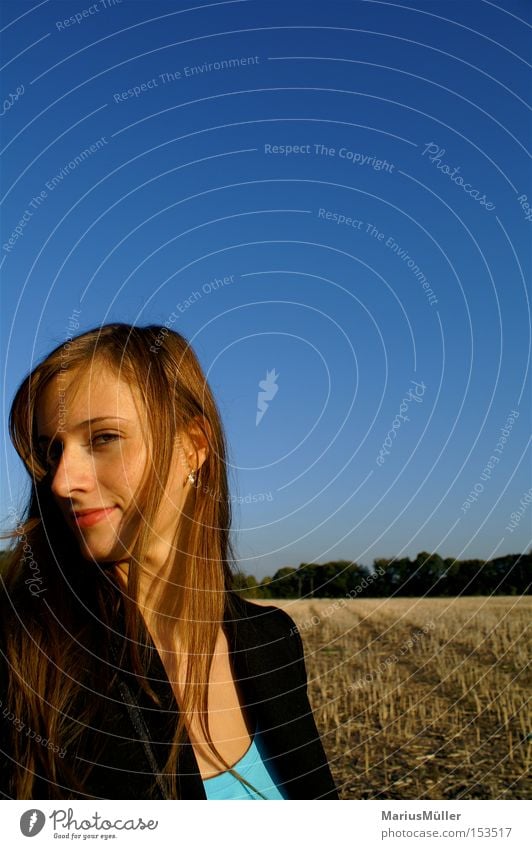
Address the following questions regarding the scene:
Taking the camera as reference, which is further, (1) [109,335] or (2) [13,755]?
(1) [109,335]

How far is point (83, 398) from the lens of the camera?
A: 2.08 meters

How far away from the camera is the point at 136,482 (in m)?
2.17

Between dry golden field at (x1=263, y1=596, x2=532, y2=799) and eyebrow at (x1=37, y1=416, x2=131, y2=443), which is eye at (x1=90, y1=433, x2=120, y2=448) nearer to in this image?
eyebrow at (x1=37, y1=416, x2=131, y2=443)

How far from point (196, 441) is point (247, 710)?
802 mm

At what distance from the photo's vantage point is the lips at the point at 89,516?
212 cm

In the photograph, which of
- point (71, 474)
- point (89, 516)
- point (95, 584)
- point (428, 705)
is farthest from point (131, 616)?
point (428, 705)

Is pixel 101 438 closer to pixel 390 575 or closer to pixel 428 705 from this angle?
pixel 390 575

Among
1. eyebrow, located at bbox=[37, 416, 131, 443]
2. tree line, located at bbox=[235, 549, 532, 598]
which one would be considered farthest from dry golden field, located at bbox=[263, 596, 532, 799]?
eyebrow, located at bbox=[37, 416, 131, 443]

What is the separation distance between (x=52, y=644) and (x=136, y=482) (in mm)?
489

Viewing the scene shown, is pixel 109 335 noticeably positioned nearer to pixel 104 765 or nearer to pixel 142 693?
pixel 142 693

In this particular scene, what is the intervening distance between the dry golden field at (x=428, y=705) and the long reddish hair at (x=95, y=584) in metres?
2.87

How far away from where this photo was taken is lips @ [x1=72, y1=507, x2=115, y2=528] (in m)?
2.12

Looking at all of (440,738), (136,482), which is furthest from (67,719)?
(440,738)

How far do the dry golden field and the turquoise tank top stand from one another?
9.51 feet
